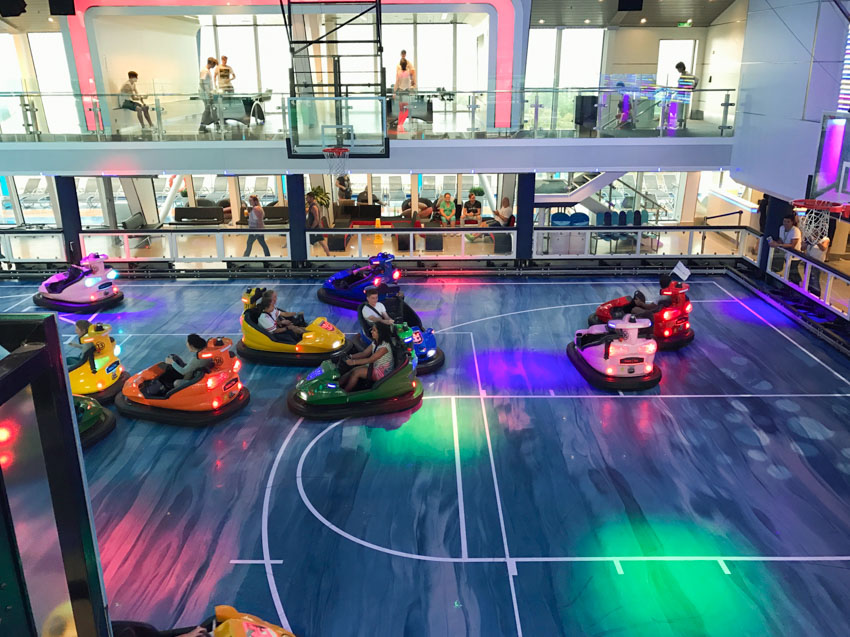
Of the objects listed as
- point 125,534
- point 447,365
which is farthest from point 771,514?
point 125,534

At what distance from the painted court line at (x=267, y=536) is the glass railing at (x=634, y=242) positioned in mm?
9586

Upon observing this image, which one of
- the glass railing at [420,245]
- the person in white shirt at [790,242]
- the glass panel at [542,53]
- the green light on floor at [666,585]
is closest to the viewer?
the green light on floor at [666,585]

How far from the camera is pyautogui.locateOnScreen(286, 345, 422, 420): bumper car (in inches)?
404

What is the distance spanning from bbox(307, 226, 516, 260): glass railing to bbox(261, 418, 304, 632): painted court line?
805 centimetres

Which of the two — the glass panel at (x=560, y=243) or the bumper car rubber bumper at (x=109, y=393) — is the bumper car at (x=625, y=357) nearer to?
the glass panel at (x=560, y=243)

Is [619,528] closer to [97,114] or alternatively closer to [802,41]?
[802,41]

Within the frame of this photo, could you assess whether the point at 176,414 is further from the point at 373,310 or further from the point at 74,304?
the point at 74,304

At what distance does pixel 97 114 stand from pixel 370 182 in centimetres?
717

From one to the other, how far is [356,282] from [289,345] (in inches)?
134

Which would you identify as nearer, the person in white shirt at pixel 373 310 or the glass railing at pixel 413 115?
the person in white shirt at pixel 373 310

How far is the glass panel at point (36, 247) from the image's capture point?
57.3 ft

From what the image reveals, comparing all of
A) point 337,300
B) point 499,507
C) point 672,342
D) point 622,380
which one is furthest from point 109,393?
point 672,342

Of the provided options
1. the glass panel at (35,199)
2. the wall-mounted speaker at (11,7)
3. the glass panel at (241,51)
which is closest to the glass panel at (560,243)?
the glass panel at (241,51)

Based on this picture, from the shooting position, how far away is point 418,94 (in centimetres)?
1580
